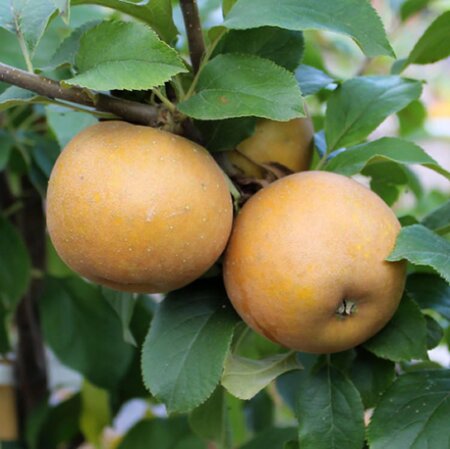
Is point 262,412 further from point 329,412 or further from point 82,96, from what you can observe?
point 82,96

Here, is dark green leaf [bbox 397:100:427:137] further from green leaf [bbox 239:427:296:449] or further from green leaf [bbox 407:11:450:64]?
green leaf [bbox 239:427:296:449]

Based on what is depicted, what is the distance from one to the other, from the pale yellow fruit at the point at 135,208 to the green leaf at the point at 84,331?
371mm

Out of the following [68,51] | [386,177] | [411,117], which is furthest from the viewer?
[411,117]

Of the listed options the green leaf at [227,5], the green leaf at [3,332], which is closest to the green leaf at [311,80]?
the green leaf at [227,5]

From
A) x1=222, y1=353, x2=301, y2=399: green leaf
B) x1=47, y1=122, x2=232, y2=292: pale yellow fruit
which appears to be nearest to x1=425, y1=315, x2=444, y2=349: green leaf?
x1=222, y1=353, x2=301, y2=399: green leaf

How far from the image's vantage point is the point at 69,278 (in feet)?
3.27

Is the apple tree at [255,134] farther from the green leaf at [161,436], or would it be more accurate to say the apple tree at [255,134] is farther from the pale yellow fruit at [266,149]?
the green leaf at [161,436]

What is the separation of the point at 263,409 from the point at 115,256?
2.28 feet

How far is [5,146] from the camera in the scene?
0.86 metres

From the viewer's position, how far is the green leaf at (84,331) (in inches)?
35.2

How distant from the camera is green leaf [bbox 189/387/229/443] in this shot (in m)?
0.75

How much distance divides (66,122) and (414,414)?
386 millimetres

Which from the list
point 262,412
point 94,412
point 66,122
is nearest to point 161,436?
point 94,412

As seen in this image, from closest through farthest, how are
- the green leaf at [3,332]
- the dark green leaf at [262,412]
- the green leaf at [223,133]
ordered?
the green leaf at [223,133], the green leaf at [3,332], the dark green leaf at [262,412]
